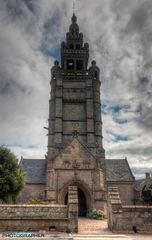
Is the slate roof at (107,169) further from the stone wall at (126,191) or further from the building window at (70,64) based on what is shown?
the building window at (70,64)

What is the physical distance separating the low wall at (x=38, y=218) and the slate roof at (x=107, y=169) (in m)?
18.8

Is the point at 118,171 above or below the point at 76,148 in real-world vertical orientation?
below

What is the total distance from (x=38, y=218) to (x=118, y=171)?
25.5 m

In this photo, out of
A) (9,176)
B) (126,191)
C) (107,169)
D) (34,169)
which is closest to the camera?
(9,176)

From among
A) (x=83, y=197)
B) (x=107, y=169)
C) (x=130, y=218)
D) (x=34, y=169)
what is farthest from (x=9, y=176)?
(x=107, y=169)

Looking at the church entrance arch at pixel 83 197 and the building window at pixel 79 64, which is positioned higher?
the building window at pixel 79 64

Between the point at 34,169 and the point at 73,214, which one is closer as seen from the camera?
the point at 73,214

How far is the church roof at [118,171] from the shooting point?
3607cm

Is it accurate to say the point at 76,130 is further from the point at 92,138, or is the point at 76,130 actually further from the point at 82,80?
the point at 82,80

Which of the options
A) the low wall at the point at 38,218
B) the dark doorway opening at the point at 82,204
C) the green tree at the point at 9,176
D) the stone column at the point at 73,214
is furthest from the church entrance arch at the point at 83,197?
the low wall at the point at 38,218

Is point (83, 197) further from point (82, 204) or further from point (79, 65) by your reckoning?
point (79, 65)

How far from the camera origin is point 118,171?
124ft

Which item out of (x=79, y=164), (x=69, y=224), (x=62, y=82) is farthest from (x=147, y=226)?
(x=62, y=82)

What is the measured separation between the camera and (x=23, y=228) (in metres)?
14.2
